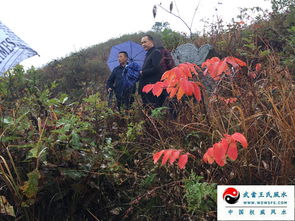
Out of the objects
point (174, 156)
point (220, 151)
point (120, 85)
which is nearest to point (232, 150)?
point (220, 151)

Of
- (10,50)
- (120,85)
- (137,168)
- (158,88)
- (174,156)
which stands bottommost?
(137,168)

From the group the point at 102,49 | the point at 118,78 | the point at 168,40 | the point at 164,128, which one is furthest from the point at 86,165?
the point at 102,49

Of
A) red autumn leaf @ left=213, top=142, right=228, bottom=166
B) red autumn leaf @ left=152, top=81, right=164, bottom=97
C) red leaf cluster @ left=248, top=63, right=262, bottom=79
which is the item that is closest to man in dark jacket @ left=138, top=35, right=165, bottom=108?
red leaf cluster @ left=248, top=63, right=262, bottom=79

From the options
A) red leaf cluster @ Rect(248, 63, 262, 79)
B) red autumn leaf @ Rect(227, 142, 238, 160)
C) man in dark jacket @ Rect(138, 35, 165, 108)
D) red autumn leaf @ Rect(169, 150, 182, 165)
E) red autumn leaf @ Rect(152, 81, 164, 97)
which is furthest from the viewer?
man in dark jacket @ Rect(138, 35, 165, 108)

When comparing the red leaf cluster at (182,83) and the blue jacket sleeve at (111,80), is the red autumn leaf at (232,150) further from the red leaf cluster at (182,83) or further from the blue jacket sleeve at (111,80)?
the blue jacket sleeve at (111,80)

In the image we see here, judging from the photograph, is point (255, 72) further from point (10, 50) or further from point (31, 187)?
point (10, 50)

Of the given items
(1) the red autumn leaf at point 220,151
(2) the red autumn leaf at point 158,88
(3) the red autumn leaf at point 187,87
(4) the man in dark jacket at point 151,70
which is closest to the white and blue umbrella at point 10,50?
(4) the man in dark jacket at point 151,70

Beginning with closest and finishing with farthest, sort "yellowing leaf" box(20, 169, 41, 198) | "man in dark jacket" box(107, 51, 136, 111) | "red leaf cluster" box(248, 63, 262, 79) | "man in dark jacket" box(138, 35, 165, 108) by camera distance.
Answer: "yellowing leaf" box(20, 169, 41, 198) → "red leaf cluster" box(248, 63, 262, 79) → "man in dark jacket" box(138, 35, 165, 108) → "man in dark jacket" box(107, 51, 136, 111)

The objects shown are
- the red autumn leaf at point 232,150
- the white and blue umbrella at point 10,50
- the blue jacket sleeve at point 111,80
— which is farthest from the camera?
the blue jacket sleeve at point 111,80

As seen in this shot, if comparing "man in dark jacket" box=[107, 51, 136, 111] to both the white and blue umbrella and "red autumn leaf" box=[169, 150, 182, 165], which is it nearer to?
the white and blue umbrella

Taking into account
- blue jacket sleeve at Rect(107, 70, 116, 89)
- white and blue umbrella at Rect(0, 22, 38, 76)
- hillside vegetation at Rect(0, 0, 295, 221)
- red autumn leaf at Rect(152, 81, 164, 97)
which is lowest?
hillside vegetation at Rect(0, 0, 295, 221)

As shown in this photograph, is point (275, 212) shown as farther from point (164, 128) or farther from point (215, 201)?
point (164, 128)

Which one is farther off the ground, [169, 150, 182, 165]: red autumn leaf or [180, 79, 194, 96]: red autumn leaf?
[180, 79, 194, 96]: red autumn leaf

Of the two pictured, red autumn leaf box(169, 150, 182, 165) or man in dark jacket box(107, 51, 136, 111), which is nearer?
red autumn leaf box(169, 150, 182, 165)
